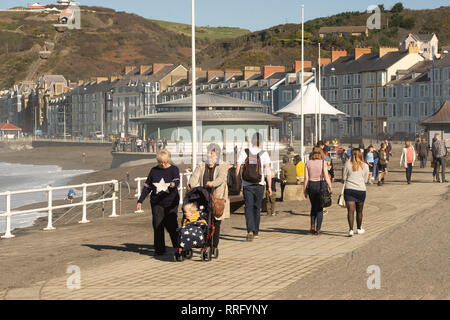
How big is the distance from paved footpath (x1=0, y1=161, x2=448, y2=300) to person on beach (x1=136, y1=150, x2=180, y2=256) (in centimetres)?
44

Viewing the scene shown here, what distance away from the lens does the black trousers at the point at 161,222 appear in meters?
12.5

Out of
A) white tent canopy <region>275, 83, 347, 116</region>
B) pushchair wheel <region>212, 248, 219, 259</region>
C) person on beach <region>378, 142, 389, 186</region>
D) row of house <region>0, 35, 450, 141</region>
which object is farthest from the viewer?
row of house <region>0, 35, 450, 141</region>

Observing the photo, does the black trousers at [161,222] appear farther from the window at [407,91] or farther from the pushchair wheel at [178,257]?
the window at [407,91]

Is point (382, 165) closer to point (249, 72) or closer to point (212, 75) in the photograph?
point (249, 72)

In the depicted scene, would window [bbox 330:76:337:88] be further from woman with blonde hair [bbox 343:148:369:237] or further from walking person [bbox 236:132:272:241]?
walking person [bbox 236:132:272:241]

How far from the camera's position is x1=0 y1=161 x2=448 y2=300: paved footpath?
9.52 metres

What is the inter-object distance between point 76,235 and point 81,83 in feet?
579

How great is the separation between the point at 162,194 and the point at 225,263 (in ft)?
5.25

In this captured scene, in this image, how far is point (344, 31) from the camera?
19338cm

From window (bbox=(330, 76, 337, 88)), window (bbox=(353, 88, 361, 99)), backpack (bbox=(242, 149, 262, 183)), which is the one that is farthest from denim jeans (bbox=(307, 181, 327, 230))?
window (bbox=(330, 76, 337, 88))

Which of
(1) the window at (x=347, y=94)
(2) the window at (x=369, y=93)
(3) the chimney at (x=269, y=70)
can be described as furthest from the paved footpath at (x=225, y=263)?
(3) the chimney at (x=269, y=70)

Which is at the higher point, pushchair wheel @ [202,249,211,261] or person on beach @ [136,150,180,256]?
person on beach @ [136,150,180,256]

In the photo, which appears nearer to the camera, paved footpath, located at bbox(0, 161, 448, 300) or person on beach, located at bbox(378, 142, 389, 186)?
paved footpath, located at bbox(0, 161, 448, 300)

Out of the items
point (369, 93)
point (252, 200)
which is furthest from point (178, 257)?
point (369, 93)
